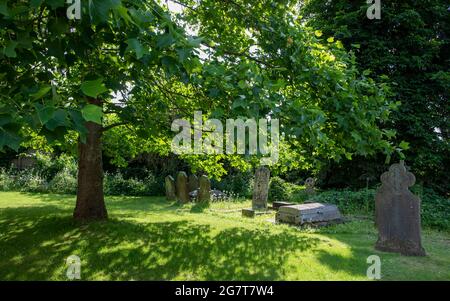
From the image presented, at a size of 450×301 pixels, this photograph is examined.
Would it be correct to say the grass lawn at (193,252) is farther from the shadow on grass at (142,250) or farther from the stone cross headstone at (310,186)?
the stone cross headstone at (310,186)

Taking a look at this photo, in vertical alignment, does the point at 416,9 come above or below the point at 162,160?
above

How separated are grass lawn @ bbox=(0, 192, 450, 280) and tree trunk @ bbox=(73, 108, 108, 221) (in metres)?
0.44

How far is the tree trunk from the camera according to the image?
31.0 ft

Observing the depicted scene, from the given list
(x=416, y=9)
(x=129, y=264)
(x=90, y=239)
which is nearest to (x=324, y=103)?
(x=129, y=264)

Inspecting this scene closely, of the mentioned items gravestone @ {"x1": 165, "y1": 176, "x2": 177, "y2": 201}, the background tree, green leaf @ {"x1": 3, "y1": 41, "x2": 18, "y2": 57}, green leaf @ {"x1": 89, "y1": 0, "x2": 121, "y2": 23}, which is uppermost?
the background tree

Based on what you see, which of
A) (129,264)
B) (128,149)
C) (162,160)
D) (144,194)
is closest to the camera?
(129,264)

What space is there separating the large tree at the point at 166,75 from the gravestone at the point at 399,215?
2.44 meters

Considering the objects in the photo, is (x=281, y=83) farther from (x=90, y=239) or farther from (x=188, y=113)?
(x=90, y=239)

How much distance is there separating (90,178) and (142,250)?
325cm

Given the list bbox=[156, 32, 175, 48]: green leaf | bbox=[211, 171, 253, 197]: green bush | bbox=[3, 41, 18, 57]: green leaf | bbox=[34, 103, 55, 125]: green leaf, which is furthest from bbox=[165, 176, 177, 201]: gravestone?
bbox=[34, 103, 55, 125]: green leaf

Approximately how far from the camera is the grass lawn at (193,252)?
19.3ft

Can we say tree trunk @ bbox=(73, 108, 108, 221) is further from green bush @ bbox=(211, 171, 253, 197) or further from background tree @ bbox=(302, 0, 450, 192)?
background tree @ bbox=(302, 0, 450, 192)

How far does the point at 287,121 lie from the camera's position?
461cm

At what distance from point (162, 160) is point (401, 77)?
13.4m
